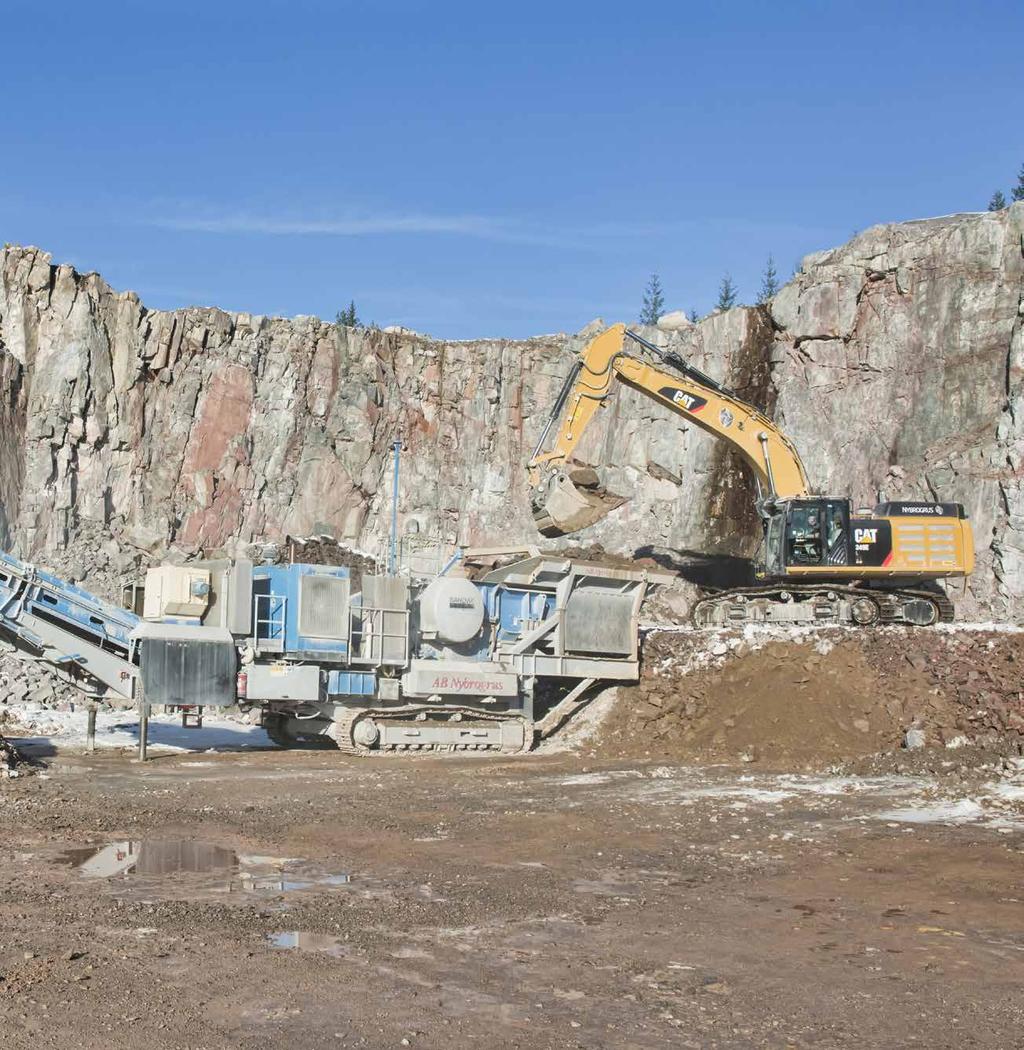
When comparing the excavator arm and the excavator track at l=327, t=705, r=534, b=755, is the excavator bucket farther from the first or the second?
the excavator track at l=327, t=705, r=534, b=755

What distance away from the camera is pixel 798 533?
24.7 m

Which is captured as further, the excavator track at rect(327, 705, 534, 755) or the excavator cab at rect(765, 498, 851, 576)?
the excavator cab at rect(765, 498, 851, 576)

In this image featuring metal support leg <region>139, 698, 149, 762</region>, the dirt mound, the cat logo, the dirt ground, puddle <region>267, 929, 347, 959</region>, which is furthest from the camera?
the cat logo

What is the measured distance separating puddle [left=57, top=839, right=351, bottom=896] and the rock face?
83.8 ft

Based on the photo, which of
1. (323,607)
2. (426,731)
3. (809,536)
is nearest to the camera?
(323,607)

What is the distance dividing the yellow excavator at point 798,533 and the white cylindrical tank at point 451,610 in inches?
194

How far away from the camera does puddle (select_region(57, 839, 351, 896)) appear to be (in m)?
9.91

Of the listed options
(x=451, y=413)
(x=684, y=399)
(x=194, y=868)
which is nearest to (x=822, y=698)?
(x=684, y=399)

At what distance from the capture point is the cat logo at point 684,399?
27.5 m

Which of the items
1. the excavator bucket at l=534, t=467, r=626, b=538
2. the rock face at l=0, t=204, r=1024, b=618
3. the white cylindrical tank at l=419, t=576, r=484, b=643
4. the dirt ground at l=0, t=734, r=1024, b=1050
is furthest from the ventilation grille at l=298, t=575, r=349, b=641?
the excavator bucket at l=534, t=467, r=626, b=538

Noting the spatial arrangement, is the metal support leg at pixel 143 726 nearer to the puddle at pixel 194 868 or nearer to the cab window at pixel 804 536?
the puddle at pixel 194 868

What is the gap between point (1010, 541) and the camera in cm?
3181

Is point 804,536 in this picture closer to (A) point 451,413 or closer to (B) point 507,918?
(B) point 507,918

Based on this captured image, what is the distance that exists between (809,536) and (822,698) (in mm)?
4916
